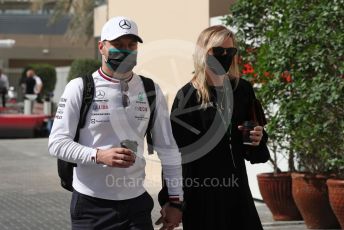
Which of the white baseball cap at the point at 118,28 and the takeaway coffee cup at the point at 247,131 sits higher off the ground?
the white baseball cap at the point at 118,28

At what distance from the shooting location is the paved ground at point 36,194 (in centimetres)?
942

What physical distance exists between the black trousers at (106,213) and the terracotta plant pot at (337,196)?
3.89 m

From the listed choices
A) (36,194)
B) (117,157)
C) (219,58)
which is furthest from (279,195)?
(117,157)

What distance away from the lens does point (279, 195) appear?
904cm

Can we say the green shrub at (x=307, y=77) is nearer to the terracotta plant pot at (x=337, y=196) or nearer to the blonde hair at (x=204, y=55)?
the terracotta plant pot at (x=337, y=196)

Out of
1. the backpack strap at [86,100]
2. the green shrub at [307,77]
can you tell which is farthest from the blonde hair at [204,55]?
the green shrub at [307,77]

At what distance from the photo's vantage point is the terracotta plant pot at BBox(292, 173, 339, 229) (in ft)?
27.7

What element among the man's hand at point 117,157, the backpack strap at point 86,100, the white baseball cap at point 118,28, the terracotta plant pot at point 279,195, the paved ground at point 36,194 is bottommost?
the paved ground at point 36,194

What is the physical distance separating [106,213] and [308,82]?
14.0ft

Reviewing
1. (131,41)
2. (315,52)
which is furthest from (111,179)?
(315,52)

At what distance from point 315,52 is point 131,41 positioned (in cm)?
393

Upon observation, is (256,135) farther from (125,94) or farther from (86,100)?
(86,100)

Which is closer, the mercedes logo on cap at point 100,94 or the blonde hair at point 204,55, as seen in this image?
the mercedes logo on cap at point 100,94

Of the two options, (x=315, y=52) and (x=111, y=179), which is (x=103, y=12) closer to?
(x=315, y=52)
